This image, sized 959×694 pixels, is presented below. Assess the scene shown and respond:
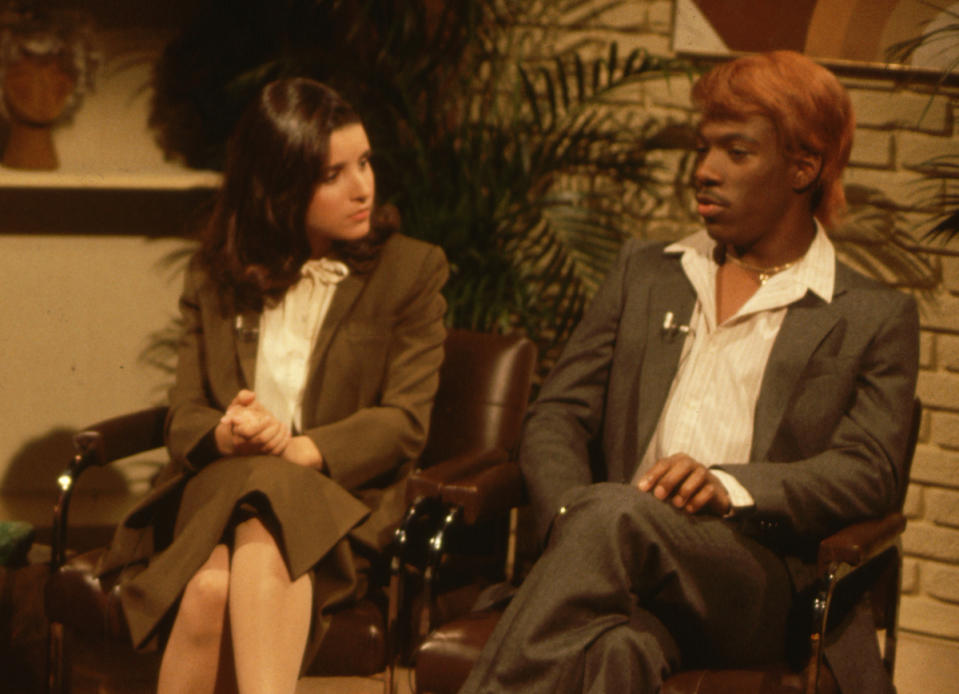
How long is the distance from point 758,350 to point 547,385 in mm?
458

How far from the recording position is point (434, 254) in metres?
2.47

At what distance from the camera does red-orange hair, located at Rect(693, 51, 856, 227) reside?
213cm

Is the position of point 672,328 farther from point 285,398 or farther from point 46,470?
point 46,470

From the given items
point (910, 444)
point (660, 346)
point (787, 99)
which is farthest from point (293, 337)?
point (910, 444)

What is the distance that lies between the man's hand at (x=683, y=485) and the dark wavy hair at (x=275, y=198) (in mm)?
873

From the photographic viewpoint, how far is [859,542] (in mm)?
1812

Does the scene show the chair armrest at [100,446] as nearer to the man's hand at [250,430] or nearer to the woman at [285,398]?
the woman at [285,398]

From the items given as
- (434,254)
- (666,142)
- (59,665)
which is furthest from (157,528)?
(666,142)

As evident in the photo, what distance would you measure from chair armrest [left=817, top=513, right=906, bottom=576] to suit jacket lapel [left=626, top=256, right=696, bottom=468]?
445 mm

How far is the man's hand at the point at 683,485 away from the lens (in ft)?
6.03

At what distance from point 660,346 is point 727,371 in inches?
5.9

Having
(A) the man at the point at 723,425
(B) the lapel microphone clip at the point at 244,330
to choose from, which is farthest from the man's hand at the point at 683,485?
(B) the lapel microphone clip at the point at 244,330

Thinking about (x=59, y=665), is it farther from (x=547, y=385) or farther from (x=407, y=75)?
(x=407, y=75)

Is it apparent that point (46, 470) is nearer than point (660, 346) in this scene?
No
